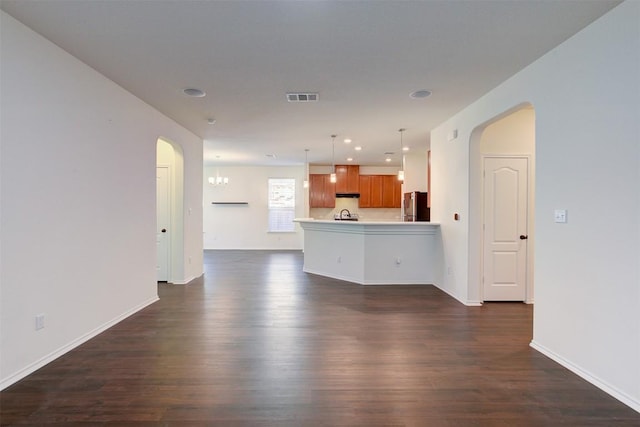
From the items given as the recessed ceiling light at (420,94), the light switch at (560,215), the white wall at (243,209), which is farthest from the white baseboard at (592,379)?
the white wall at (243,209)

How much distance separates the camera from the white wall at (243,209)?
9680 mm

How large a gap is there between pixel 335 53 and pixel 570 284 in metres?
2.76

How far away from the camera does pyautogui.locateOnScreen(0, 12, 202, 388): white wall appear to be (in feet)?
7.35

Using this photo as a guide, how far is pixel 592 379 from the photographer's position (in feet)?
7.43

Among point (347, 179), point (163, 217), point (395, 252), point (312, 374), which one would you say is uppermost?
point (347, 179)

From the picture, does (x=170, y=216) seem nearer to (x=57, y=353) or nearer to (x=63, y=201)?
(x=63, y=201)

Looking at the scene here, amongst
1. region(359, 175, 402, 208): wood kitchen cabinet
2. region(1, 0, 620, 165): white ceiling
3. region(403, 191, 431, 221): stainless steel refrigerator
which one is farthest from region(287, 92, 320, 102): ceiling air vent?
region(359, 175, 402, 208): wood kitchen cabinet

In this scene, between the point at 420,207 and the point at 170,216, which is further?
the point at 420,207

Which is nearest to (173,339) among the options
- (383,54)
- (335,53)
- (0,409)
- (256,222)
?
(0,409)

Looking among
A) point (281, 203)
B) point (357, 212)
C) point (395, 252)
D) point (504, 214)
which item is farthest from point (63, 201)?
point (357, 212)

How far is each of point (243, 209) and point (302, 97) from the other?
6574mm

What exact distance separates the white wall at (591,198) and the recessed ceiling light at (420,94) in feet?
2.88

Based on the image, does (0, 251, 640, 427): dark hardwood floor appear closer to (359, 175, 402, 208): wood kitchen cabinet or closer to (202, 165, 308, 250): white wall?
(359, 175, 402, 208): wood kitchen cabinet

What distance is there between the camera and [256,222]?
31.9 ft
